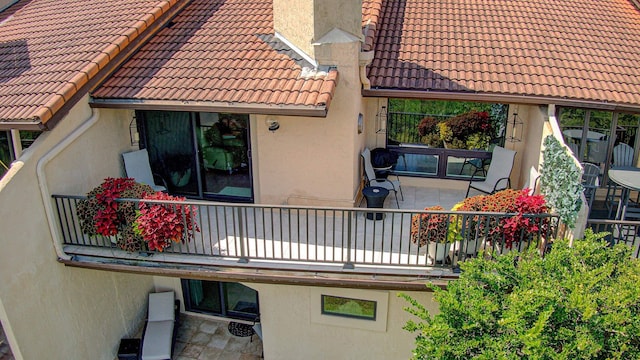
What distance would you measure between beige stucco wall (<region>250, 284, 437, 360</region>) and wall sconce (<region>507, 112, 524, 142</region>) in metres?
4.23

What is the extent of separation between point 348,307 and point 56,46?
7418 millimetres

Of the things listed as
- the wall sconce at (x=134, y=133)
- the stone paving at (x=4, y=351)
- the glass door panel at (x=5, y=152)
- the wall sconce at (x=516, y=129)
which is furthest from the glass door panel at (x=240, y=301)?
the wall sconce at (x=516, y=129)

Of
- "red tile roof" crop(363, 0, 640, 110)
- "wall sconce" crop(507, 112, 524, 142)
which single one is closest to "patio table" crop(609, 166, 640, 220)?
"red tile roof" crop(363, 0, 640, 110)

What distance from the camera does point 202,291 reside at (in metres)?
11.1

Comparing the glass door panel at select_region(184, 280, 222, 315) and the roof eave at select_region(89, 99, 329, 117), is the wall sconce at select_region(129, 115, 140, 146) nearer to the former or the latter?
the roof eave at select_region(89, 99, 329, 117)

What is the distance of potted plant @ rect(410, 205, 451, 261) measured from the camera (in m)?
7.59

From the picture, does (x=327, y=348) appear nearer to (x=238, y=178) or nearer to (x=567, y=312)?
(x=238, y=178)

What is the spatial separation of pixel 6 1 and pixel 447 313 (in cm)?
1295

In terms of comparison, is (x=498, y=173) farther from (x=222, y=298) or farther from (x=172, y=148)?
(x=172, y=148)

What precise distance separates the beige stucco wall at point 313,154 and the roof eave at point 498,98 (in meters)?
0.64

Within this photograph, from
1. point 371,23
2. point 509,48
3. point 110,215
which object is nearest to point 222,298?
point 110,215

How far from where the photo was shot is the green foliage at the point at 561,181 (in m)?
6.96

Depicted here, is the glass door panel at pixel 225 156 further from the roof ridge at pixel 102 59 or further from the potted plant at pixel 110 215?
the potted plant at pixel 110 215

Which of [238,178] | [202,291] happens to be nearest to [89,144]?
[238,178]
